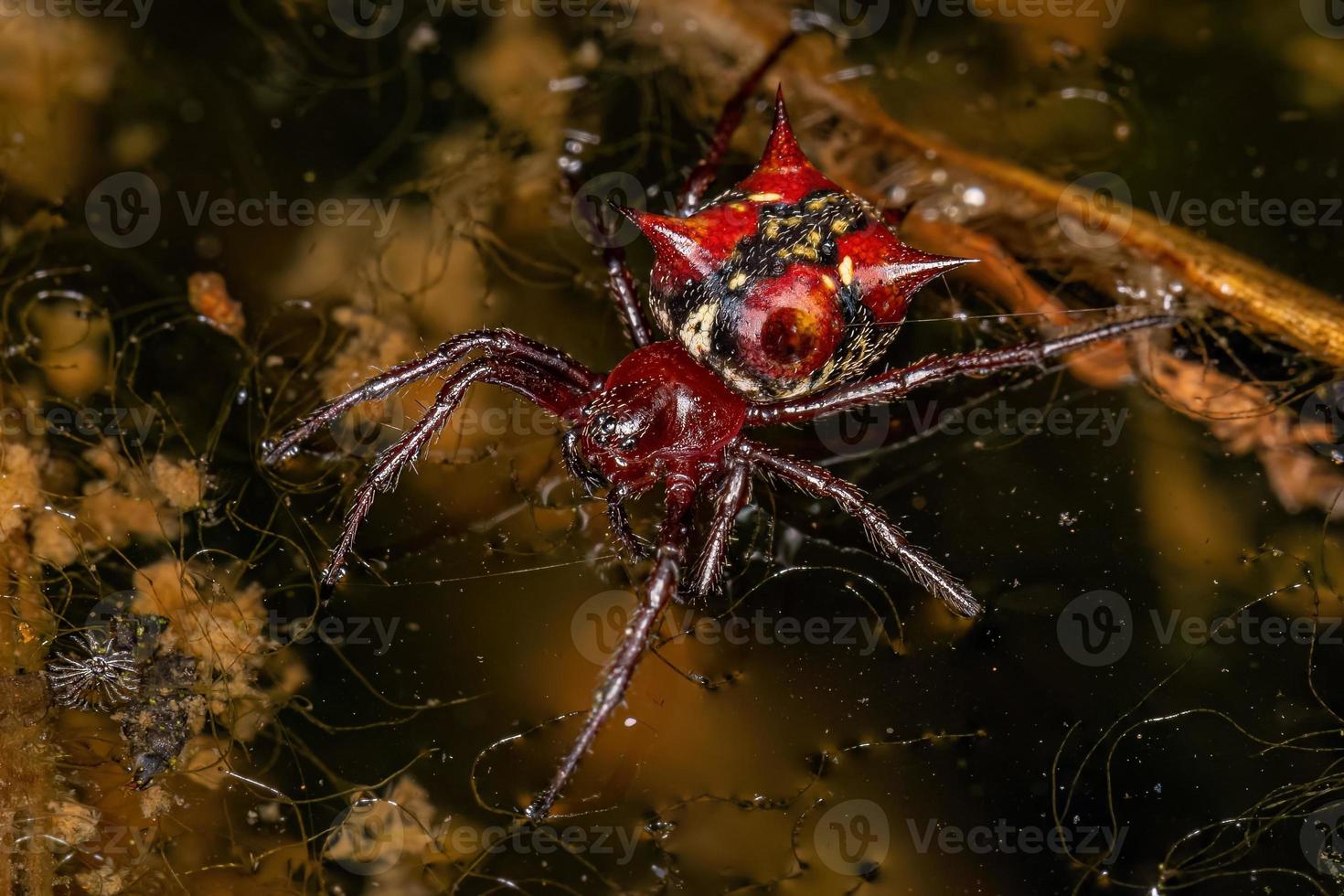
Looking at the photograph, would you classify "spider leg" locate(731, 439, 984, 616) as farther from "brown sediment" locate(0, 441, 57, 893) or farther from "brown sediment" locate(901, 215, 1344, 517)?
"brown sediment" locate(0, 441, 57, 893)

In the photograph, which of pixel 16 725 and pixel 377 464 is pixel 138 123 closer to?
pixel 377 464

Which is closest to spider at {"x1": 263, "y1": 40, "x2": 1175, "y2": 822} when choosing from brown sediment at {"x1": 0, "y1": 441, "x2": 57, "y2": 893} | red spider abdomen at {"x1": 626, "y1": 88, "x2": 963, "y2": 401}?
red spider abdomen at {"x1": 626, "y1": 88, "x2": 963, "y2": 401}

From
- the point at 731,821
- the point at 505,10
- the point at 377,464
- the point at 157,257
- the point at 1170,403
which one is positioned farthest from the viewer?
the point at 505,10

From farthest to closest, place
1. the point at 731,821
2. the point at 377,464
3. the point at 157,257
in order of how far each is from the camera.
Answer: the point at 157,257 < the point at 731,821 < the point at 377,464

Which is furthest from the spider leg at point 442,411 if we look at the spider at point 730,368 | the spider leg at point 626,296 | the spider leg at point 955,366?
the spider leg at point 955,366

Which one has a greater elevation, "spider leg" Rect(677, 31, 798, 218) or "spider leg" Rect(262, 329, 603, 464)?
"spider leg" Rect(677, 31, 798, 218)

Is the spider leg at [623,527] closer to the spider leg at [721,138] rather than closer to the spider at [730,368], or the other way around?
the spider at [730,368]

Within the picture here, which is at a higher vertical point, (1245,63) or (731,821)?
(1245,63)

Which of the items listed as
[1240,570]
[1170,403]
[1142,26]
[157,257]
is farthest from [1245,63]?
[157,257]
